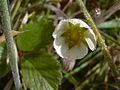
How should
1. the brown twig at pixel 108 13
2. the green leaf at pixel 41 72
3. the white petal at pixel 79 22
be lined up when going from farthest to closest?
1. the brown twig at pixel 108 13
2. the green leaf at pixel 41 72
3. the white petal at pixel 79 22

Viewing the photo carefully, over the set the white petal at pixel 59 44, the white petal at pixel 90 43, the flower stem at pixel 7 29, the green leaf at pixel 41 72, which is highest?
the flower stem at pixel 7 29

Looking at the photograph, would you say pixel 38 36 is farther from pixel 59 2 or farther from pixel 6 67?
pixel 59 2

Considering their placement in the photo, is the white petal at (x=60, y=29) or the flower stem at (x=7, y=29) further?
the white petal at (x=60, y=29)

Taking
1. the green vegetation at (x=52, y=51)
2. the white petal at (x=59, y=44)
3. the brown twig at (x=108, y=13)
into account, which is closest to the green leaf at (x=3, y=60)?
the green vegetation at (x=52, y=51)

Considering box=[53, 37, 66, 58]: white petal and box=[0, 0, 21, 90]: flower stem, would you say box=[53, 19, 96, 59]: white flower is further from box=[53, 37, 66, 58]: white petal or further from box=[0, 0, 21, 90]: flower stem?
box=[0, 0, 21, 90]: flower stem

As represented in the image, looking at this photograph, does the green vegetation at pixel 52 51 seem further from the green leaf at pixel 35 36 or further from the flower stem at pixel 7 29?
the flower stem at pixel 7 29

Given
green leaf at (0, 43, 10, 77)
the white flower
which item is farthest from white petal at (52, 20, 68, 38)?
green leaf at (0, 43, 10, 77)
